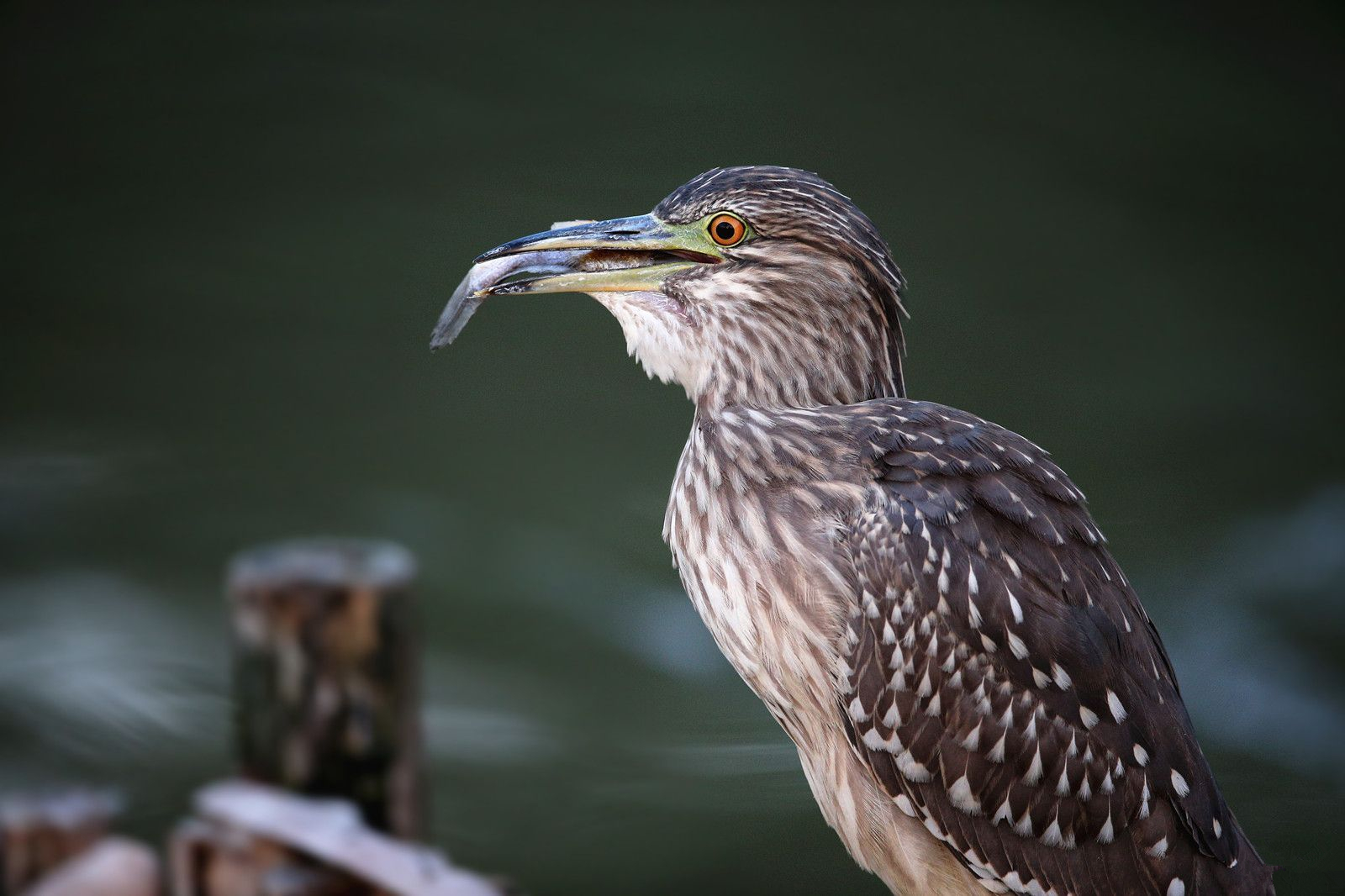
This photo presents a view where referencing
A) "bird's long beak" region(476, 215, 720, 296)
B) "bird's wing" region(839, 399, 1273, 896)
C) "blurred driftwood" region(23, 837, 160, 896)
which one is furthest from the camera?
"blurred driftwood" region(23, 837, 160, 896)

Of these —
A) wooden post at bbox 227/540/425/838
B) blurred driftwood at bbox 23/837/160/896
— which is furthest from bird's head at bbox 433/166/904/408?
blurred driftwood at bbox 23/837/160/896

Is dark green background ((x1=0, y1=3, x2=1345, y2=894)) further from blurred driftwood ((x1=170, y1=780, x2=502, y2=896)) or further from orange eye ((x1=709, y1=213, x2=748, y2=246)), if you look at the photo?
orange eye ((x1=709, y1=213, x2=748, y2=246))

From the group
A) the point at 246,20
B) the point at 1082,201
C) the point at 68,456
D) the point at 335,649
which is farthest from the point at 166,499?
the point at 1082,201

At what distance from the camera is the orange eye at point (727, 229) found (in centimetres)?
202

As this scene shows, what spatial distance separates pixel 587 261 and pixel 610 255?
0.13 feet

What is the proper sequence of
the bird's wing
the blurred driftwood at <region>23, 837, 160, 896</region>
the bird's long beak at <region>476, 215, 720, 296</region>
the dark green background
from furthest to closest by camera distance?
the dark green background → the blurred driftwood at <region>23, 837, 160, 896</region> → the bird's long beak at <region>476, 215, 720, 296</region> → the bird's wing

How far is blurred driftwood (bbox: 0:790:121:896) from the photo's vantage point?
2.12m

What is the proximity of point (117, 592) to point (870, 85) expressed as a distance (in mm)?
3025

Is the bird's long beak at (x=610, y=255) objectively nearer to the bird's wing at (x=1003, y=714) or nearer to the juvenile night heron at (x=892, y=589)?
the juvenile night heron at (x=892, y=589)

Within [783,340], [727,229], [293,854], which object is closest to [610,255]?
[727,229]

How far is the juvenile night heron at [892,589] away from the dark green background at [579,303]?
2.41 meters

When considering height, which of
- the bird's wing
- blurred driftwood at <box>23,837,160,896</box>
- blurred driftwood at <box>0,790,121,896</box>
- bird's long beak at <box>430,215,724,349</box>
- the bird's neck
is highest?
bird's long beak at <box>430,215,724,349</box>

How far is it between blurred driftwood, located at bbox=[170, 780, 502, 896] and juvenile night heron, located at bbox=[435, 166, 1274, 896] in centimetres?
53

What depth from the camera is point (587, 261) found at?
198 centimetres
